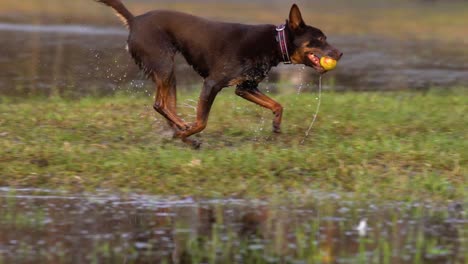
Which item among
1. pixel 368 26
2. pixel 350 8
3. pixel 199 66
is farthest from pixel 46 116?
A: pixel 350 8

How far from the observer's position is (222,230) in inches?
260

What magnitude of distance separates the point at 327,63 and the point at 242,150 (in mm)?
1161

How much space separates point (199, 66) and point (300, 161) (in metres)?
1.58

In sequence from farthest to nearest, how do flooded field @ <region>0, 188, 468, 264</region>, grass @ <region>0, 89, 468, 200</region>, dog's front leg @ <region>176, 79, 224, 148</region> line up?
dog's front leg @ <region>176, 79, 224, 148</region>, grass @ <region>0, 89, 468, 200</region>, flooded field @ <region>0, 188, 468, 264</region>

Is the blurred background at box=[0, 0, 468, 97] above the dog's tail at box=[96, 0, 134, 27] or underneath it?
underneath

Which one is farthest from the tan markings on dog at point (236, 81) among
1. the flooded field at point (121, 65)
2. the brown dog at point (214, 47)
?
the flooded field at point (121, 65)

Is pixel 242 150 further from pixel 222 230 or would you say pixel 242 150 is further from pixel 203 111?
pixel 222 230

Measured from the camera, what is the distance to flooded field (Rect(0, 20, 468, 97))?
13.7m

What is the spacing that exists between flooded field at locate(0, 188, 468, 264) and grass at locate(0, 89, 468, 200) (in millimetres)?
324

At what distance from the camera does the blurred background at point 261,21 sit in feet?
46.0

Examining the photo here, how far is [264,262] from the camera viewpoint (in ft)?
19.4

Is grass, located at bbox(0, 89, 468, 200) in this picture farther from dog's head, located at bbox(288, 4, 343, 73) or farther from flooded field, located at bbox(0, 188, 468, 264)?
dog's head, located at bbox(288, 4, 343, 73)

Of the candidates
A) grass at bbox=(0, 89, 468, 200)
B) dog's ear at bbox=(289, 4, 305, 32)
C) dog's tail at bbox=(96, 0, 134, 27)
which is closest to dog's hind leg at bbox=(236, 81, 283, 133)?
grass at bbox=(0, 89, 468, 200)

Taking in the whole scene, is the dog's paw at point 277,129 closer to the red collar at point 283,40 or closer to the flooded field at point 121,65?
the red collar at point 283,40
